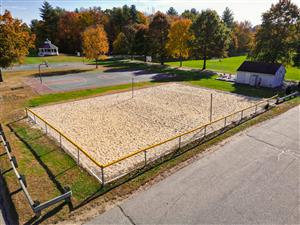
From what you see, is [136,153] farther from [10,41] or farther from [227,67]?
[227,67]

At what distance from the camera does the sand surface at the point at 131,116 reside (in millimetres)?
12953

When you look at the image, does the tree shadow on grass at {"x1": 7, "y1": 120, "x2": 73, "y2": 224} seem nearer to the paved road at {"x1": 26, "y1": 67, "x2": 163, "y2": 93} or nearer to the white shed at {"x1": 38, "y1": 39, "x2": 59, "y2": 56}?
the paved road at {"x1": 26, "y1": 67, "x2": 163, "y2": 93}

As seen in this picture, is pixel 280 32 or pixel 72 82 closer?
pixel 72 82

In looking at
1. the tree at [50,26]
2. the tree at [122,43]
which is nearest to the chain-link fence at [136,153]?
the tree at [122,43]

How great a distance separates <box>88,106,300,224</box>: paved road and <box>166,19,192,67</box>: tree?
3289 centimetres

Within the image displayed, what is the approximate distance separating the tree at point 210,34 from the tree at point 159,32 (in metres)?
8.40

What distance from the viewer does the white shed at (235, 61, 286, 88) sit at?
26844 millimetres

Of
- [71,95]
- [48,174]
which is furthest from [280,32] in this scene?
[48,174]

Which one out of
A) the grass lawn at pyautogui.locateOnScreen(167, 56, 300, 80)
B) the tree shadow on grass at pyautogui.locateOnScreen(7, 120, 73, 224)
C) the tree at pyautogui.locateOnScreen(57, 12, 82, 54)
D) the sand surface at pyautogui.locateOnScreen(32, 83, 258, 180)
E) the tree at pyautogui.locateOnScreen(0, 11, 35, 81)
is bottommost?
the tree shadow on grass at pyautogui.locateOnScreen(7, 120, 73, 224)

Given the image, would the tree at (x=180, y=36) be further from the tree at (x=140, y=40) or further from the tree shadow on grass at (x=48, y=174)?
the tree shadow on grass at (x=48, y=174)

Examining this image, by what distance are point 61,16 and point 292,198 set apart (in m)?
82.5

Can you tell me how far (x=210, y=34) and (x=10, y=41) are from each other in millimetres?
30394

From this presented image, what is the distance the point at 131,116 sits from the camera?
57.2ft

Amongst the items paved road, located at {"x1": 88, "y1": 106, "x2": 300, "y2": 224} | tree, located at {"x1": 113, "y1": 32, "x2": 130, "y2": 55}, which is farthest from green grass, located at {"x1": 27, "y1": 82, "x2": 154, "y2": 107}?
tree, located at {"x1": 113, "y1": 32, "x2": 130, "y2": 55}
